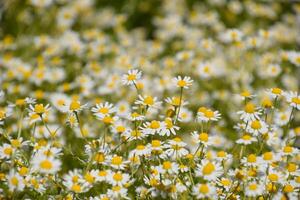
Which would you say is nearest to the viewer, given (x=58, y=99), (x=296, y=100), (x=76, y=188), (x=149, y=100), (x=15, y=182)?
(x=15, y=182)

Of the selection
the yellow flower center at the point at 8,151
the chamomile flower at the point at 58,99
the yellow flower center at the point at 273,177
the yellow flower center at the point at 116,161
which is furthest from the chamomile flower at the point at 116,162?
the chamomile flower at the point at 58,99

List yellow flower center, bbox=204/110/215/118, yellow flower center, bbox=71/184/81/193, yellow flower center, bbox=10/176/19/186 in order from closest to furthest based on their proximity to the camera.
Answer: yellow flower center, bbox=10/176/19/186
yellow flower center, bbox=71/184/81/193
yellow flower center, bbox=204/110/215/118

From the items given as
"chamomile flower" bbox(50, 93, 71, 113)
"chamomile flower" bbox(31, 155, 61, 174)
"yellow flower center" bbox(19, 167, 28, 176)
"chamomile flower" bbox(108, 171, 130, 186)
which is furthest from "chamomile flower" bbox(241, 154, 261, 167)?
"chamomile flower" bbox(50, 93, 71, 113)

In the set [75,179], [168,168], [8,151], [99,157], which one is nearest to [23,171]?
[8,151]

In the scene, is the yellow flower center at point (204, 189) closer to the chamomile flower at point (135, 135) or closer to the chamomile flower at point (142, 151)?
the chamomile flower at point (142, 151)

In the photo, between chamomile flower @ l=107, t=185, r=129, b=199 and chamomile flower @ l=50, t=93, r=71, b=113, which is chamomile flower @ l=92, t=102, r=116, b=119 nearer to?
chamomile flower @ l=107, t=185, r=129, b=199

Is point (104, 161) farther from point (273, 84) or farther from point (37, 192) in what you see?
point (273, 84)

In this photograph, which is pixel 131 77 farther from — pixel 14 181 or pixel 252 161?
pixel 14 181

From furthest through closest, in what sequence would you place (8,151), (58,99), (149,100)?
1. (58,99)
2. (149,100)
3. (8,151)
